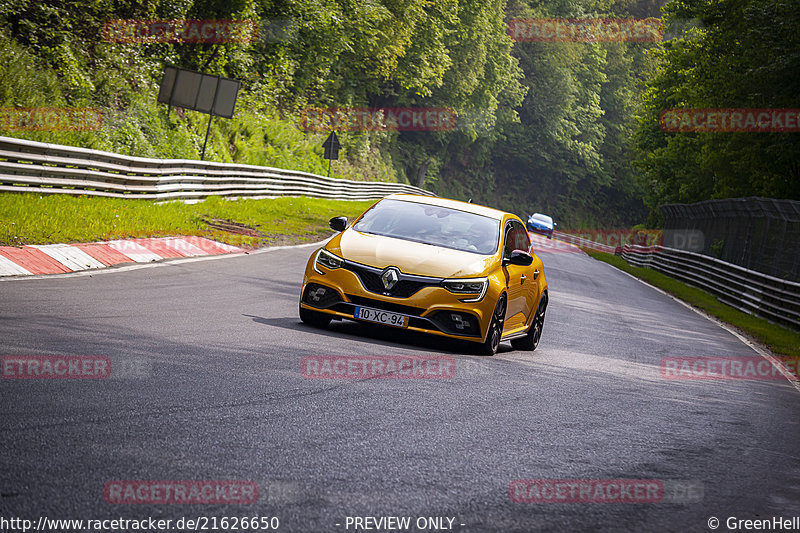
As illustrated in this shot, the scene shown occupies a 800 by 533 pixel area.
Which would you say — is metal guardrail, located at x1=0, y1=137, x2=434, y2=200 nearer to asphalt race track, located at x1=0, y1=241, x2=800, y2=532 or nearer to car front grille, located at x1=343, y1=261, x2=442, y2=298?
asphalt race track, located at x1=0, y1=241, x2=800, y2=532

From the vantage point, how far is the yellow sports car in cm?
909

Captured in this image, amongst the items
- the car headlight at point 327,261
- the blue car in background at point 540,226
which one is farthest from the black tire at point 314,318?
the blue car in background at point 540,226

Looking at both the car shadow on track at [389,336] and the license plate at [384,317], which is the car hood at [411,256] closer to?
the license plate at [384,317]

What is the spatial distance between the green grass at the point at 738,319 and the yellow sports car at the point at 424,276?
711cm

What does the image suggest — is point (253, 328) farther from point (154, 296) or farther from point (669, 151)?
point (669, 151)

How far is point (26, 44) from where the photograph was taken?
24719mm

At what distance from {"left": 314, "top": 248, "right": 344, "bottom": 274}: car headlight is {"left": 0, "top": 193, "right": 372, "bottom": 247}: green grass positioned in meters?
4.75

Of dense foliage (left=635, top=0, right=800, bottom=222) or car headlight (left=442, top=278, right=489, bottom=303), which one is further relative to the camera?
dense foliage (left=635, top=0, right=800, bottom=222)

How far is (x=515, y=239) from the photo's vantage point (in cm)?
1107

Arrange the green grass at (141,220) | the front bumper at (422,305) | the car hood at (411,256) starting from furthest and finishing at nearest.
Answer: the green grass at (141,220), the car hood at (411,256), the front bumper at (422,305)

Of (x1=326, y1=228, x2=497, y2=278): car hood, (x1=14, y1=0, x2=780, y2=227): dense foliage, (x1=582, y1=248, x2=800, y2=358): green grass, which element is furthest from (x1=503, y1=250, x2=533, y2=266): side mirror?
(x1=14, y1=0, x2=780, y2=227): dense foliage

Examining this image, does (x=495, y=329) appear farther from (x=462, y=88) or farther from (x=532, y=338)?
(x=462, y=88)

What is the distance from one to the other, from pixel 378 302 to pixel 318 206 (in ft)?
82.7

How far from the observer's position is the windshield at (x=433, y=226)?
10078 millimetres
